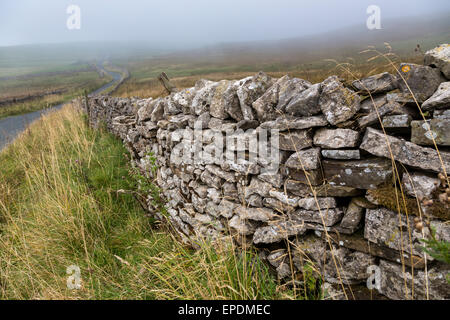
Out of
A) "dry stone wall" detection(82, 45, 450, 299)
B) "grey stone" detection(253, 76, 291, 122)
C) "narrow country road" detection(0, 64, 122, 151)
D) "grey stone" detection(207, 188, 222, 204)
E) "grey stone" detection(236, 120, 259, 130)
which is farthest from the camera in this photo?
"narrow country road" detection(0, 64, 122, 151)

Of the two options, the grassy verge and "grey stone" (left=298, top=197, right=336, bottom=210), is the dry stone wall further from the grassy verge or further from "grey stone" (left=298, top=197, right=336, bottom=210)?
the grassy verge

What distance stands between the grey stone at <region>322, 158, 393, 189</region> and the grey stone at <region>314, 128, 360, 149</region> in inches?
5.7

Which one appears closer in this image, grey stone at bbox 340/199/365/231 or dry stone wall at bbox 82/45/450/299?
dry stone wall at bbox 82/45/450/299

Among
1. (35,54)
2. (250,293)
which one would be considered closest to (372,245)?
(250,293)

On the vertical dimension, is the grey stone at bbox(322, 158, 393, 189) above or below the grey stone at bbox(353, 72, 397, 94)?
below

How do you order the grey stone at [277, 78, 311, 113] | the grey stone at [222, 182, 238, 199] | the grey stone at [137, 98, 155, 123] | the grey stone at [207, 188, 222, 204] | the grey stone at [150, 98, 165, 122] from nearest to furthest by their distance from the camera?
the grey stone at [277, 78, 311, 113] → the grey stone at [222, 182, 238, 199] → the grey stone at [207, 188, 222, 204] → the grey stone at [150, 98, 165, 122] → the grey stone at [137, 98, 155, 123]

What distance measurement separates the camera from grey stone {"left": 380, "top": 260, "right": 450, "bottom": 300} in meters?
1.74

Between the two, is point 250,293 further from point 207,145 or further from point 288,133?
point 207,145

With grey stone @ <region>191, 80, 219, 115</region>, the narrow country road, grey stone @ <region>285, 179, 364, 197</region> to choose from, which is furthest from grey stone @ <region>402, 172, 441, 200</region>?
the narrow country road

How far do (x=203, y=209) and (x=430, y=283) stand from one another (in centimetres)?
239

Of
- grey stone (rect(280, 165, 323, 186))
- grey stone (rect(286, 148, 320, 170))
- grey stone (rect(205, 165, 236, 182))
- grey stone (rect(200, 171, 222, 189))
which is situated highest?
grey stone (rect(286, 148, 320, 170))

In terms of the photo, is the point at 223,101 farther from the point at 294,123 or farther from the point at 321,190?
the point at 321,190

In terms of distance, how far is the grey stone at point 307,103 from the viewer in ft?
7.12
